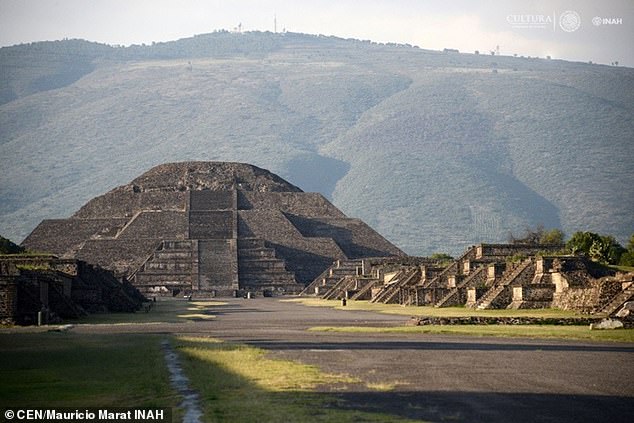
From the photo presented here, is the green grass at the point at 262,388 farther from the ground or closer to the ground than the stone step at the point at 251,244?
farther from the ground

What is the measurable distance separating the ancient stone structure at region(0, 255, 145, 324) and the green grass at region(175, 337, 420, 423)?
1363cm

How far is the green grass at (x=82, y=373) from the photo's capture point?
720 inches

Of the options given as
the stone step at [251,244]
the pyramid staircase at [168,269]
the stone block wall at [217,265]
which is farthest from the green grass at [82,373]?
the stone step at [251,244]

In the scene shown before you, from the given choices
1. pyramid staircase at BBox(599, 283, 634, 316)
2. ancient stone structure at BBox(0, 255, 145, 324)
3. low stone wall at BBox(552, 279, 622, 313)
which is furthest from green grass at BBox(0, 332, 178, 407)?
low stone wall at BBox(552, 279, 622, 313)

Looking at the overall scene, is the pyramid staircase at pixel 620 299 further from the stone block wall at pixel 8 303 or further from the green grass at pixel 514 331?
the stone block wall at pixel 8 303

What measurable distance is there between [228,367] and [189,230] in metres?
86.5

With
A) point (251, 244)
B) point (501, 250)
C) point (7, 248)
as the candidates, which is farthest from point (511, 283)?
point (251, 244)

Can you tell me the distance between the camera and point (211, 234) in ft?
356

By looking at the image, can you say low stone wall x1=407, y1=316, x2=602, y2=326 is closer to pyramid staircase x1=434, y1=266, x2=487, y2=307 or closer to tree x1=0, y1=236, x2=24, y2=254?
pyramid staircase x1=434, y1=266, x2=487, y2=307

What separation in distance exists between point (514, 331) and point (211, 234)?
74943 millimetres

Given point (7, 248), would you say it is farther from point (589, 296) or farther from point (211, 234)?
point (589, 296)

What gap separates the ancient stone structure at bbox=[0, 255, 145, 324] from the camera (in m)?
39.2

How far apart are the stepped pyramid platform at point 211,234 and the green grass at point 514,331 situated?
184 feet

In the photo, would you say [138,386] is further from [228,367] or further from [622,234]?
[622,234]
